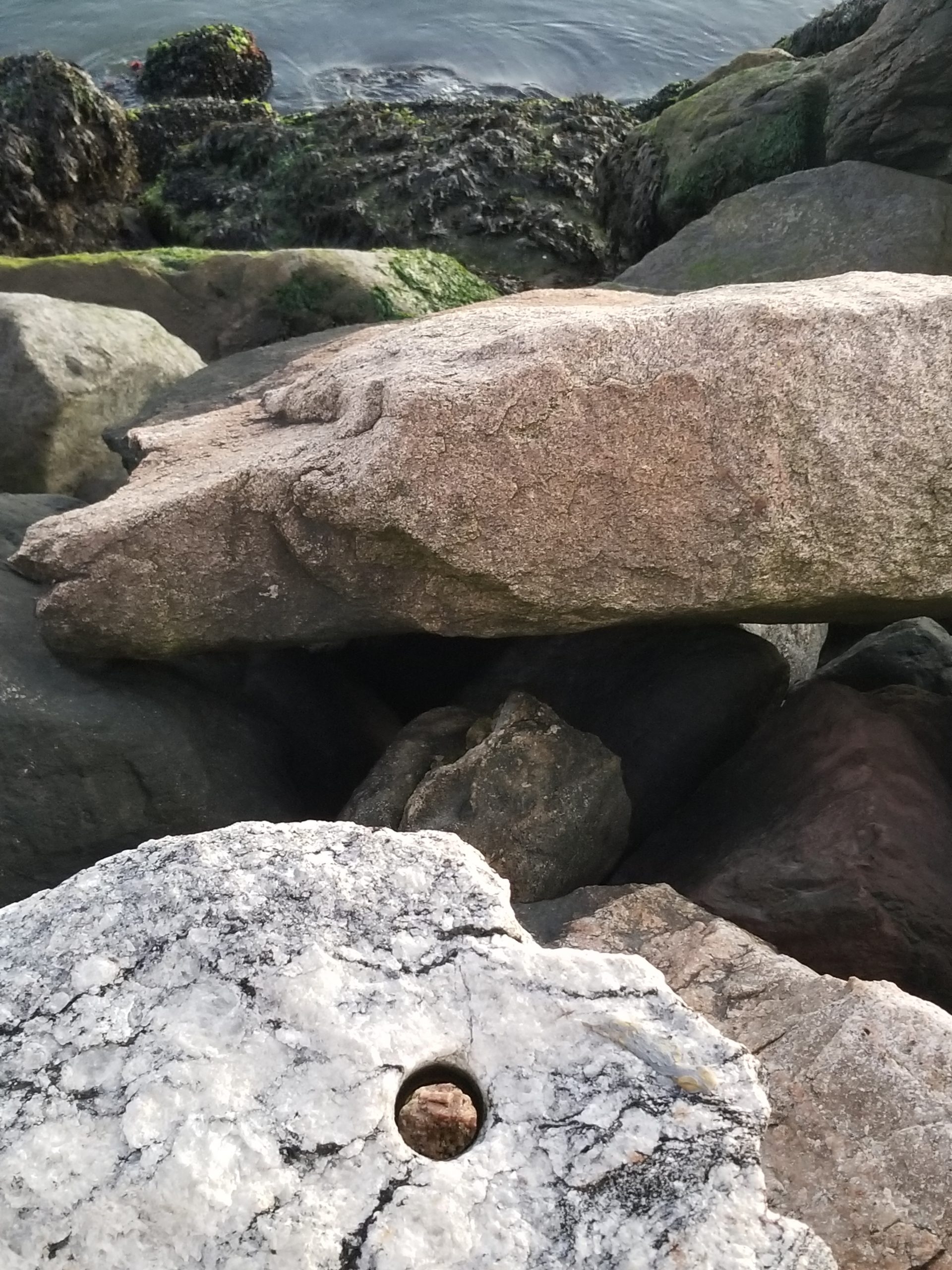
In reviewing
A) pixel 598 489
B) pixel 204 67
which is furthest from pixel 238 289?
pixel 204 67

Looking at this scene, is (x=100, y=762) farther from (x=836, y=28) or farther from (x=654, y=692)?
(x=836, y=28)

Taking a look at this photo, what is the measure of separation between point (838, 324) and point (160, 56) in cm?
1031

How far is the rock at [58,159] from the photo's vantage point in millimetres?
7211

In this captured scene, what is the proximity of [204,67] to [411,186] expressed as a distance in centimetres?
455

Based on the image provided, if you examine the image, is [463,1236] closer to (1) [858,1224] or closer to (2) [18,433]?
(1) [858,1224]

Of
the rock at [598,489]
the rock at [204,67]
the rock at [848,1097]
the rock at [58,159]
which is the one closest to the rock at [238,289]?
the rock at [598,489]

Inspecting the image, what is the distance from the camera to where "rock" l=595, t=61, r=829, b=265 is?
555cm

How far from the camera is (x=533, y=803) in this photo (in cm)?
238

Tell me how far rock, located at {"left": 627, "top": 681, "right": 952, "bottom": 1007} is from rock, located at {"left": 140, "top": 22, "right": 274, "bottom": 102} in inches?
389

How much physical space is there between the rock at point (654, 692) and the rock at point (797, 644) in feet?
1.30

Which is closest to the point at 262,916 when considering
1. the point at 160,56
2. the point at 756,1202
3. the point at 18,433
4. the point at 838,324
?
the point at 756,1202

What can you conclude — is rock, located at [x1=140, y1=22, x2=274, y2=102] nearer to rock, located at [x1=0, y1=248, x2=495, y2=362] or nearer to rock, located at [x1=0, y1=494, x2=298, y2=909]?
rock, located at [x1=0, y1=248, x2=495, y2=362]

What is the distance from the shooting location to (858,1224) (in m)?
1.44

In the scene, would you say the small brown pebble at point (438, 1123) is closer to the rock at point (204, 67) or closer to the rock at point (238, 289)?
the rock at point (238, 289)
